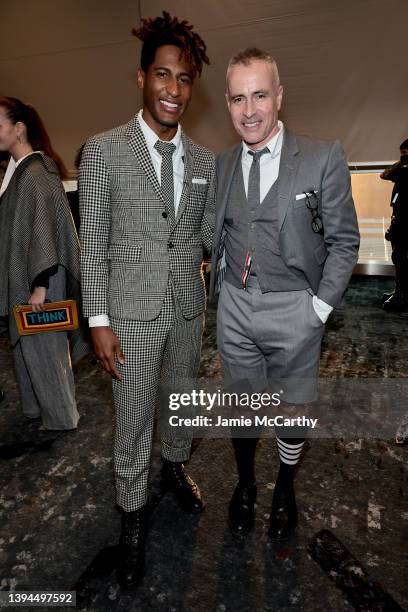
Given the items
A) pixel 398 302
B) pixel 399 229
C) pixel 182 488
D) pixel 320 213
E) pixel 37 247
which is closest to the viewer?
pixel 320 213

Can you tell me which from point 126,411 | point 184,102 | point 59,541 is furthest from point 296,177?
point 59,541

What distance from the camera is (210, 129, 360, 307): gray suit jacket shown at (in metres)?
1.54

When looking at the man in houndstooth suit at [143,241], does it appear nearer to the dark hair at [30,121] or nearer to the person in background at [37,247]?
the person in background at [37,247]

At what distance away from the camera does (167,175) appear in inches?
61.7

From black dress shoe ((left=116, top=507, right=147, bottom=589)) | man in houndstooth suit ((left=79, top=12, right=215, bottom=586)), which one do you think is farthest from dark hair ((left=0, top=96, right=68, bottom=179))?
black dress shoe ((left=116, top=507, right=147, bottom=589))

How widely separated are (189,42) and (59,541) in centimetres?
203

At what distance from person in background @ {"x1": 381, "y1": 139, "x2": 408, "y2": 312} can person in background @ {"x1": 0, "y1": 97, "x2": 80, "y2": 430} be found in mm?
3320

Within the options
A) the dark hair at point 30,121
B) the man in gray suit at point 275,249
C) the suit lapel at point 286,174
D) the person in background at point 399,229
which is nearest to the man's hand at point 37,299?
the dark hair at point 30,121

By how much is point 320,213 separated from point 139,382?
0.93 m

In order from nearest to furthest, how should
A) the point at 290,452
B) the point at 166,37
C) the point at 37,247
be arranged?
the point at 166,37, the point at 290,452, the point at 37,247

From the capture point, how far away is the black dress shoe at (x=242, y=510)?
1.84 m

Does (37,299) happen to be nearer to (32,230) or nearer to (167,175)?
(32,230)

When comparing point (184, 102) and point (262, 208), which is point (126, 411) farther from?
point (184, 102)

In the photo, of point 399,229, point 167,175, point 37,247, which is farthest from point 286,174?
point 399,229
